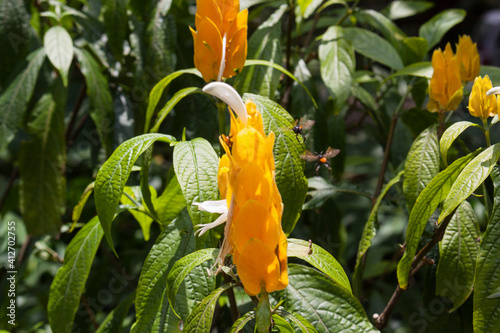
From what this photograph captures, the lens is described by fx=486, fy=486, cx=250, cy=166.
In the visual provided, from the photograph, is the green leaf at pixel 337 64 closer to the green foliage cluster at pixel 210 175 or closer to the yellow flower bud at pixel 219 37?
the green foliage cluster at pixel 210 175

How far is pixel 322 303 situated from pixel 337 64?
21.0 inches

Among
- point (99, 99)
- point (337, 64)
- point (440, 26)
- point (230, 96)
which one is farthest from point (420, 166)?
point (99, 99)

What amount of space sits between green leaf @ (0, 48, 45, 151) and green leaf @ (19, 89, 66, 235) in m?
0.08

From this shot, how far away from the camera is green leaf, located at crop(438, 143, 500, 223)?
25.0 inches

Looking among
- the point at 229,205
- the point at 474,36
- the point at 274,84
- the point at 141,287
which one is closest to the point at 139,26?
the point at 274,84

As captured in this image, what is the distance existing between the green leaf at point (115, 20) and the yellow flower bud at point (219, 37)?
511 millimetres

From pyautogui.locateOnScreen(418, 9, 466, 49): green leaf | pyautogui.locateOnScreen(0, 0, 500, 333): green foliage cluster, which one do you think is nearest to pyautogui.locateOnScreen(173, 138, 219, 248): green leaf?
pyautogui.locateOnScreen(0, 0, 500, 333): green foliage cluster

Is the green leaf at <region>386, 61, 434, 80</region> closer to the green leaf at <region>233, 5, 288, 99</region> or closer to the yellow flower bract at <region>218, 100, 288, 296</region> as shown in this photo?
the green leaf at <region>233, 5, 288, 99</region>

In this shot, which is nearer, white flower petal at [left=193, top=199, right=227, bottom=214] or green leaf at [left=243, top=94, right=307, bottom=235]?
white flower petal at [left=193, top=199, right=227, bottom=214]

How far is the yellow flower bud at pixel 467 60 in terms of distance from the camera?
85cm

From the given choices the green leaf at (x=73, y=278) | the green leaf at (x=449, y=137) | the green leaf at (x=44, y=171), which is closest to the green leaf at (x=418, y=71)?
the green leaf at (x=449, y=137)

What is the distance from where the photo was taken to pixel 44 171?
1246 mm

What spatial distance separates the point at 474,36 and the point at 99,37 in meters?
3.91

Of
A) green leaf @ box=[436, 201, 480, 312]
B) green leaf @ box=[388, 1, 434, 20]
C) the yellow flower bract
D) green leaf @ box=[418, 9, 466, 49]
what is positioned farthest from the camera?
green leaf @ box=[388, 1, 434, 20]
